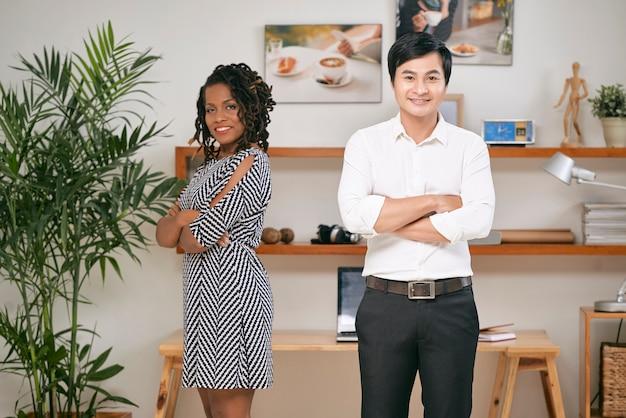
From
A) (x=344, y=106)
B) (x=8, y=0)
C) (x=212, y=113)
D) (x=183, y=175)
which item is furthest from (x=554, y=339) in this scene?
(x=8, y=0)

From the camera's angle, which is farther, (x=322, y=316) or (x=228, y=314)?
(x=322, y=316)

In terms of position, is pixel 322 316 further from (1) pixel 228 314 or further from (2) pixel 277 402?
(1) pixel 228 314

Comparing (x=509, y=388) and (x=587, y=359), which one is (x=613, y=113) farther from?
(x=509, y=388)

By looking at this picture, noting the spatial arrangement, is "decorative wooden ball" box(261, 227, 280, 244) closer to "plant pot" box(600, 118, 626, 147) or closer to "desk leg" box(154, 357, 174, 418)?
"desk leg" box(154, 357, 174, 418)

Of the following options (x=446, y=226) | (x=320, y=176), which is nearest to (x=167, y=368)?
(x=320, y=176)

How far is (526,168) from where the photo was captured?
164 inches

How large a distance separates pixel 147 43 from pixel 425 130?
84.8 inches

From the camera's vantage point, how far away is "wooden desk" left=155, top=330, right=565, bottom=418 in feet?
12.2

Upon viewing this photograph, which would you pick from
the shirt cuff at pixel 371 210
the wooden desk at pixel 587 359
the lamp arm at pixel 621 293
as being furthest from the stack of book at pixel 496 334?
the shirt cuff at pixel 371 210

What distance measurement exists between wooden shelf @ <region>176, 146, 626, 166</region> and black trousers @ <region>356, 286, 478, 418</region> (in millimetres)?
1670

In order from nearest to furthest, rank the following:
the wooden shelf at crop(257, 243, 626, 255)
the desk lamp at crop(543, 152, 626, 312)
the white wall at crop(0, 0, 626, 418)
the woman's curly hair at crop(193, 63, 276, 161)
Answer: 1. the woman's curly hair at crop(193, 63, 276, 161)
2. the desk lamp at crop(543, 152, 626, 312)
3. the wooden shelf at crop(257, 243, 626, 255)
4. the white wall at crop(0, 0, 626, 418)

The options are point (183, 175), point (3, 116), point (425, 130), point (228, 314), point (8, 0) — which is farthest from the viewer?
point (8, 0)

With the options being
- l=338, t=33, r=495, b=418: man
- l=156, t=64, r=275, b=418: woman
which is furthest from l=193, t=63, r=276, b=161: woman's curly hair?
l=338, t=33, r=495, b=418: man

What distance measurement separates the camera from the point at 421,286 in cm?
230
